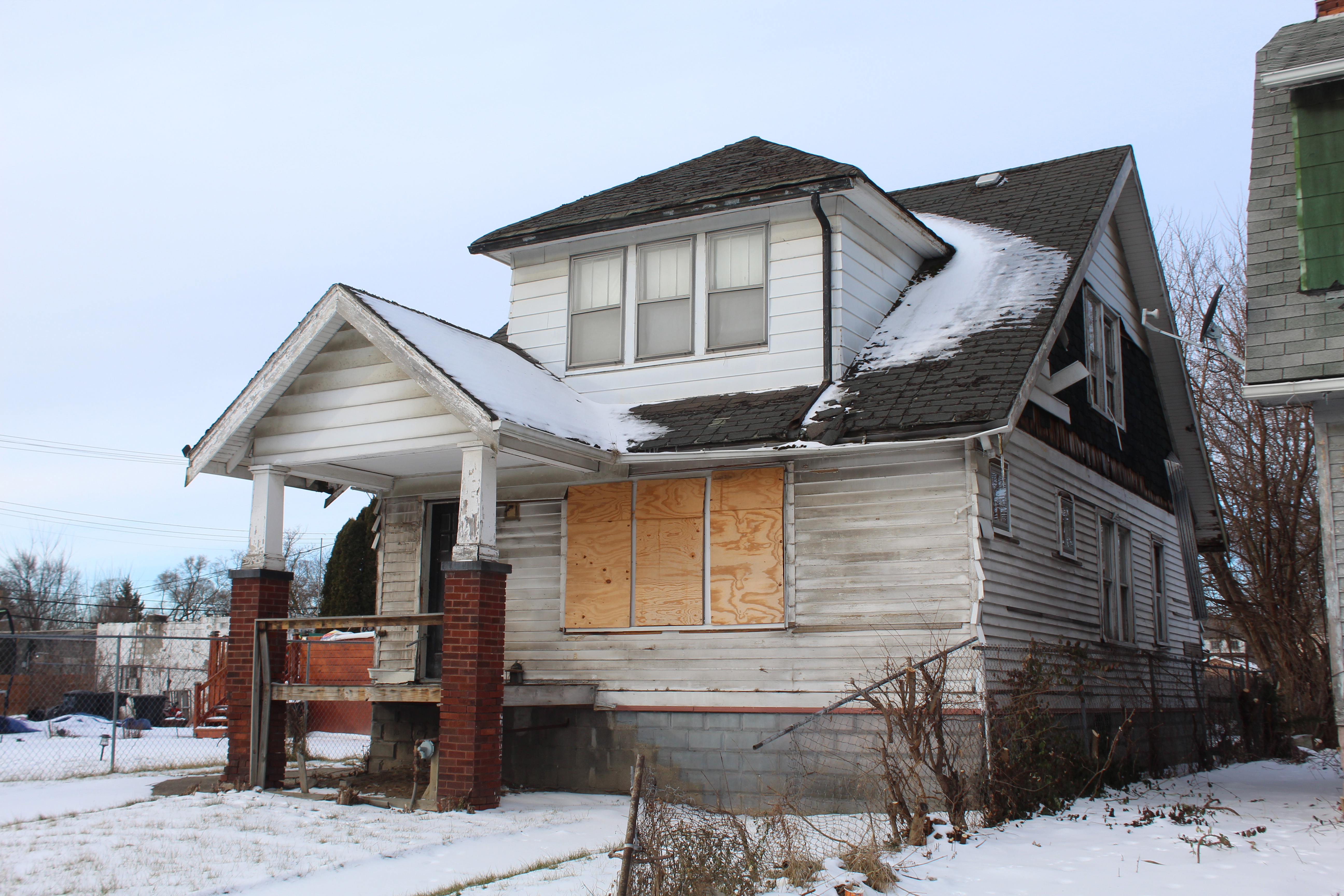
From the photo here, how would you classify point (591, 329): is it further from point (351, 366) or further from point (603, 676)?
point (603, 676)

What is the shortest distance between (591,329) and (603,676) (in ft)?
13.4

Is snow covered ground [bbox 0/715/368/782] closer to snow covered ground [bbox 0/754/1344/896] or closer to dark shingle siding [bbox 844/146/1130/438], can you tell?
snow covered ground [bbox 0/754/1344/896]

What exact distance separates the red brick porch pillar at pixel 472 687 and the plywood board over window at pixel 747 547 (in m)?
2.27

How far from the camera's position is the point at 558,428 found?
10883mm

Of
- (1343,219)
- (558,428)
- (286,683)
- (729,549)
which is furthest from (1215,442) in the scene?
(286,683)

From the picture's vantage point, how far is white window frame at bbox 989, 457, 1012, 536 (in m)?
10.9

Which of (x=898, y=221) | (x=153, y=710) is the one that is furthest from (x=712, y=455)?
(x=153, y=710)

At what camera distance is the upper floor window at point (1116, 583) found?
14.1m

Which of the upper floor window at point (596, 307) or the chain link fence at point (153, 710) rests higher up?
the upper floor window at point (596, 307)

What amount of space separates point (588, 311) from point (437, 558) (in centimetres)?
346

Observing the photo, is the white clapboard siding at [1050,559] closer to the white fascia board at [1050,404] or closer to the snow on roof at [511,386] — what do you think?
the white fascia board at [1050,404]

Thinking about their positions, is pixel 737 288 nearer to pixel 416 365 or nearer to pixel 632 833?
pixel 416 365

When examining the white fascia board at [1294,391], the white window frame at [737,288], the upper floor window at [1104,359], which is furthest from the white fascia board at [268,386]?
the upper floor window at [1104,359]

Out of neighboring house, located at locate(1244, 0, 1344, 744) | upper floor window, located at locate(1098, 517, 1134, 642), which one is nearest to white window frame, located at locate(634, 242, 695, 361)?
neighboring house, located at locate(1244, 0, 1344, 744)
